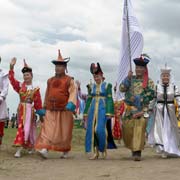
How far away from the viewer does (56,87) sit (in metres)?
8.55

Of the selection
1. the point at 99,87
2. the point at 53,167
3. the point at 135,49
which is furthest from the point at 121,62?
the point at 53,167

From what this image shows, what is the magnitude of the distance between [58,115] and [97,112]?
0.75 metres

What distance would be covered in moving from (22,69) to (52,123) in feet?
4.31

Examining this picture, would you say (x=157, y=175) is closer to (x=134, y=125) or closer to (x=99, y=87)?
(x=134, y=125)

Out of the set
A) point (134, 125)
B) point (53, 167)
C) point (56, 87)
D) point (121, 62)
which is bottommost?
point (53, 167)

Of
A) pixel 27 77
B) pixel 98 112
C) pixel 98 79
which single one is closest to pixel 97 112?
pixel 98 112

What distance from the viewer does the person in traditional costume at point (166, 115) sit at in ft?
28.1

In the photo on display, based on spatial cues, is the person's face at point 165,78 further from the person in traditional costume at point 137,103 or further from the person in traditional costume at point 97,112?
the person in traditional costume at point 97,112

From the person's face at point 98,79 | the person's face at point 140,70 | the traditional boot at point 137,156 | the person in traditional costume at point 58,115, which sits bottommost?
the traditional boot at point 137,156

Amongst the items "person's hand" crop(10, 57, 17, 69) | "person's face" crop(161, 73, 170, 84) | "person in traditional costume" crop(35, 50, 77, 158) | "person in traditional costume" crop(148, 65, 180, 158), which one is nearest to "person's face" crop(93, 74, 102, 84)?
"person in traditional costume" crop(35, 50, 77, 158)

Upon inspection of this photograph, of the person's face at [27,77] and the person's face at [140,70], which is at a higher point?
the person's face at [140,70]

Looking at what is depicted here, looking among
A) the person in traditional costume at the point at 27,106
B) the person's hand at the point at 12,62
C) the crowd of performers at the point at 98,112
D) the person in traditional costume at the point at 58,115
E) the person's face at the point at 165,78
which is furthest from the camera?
the person's hand at the point at 12,62

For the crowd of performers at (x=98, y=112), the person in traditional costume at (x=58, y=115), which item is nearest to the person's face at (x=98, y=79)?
the crowd of performers at (x=98, y=112)

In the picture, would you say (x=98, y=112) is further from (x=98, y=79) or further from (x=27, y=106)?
(x=27, y=106)
